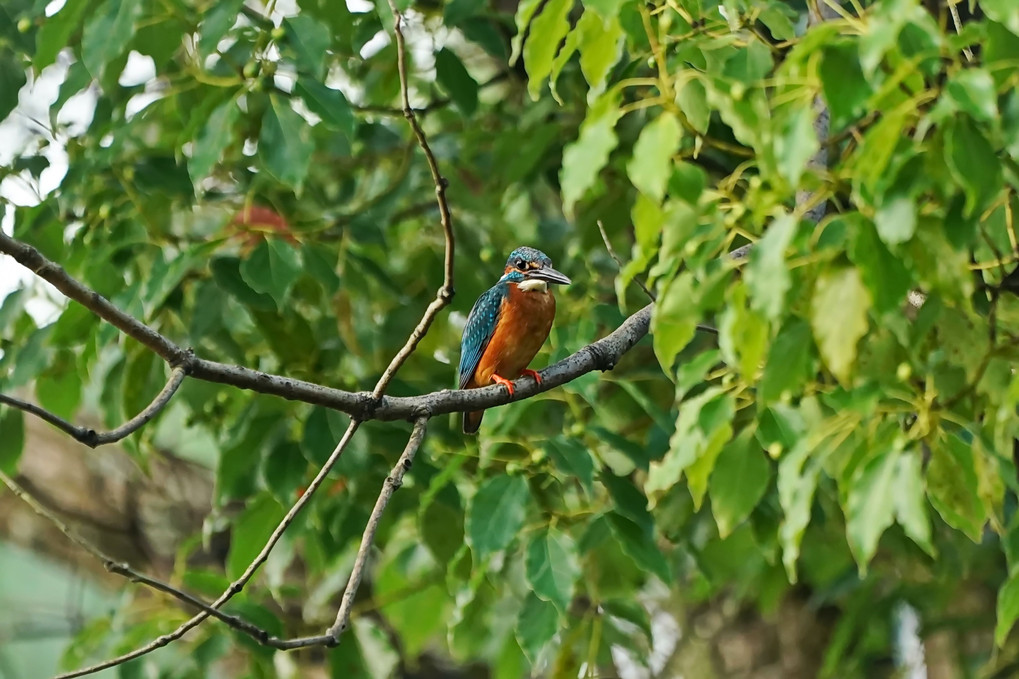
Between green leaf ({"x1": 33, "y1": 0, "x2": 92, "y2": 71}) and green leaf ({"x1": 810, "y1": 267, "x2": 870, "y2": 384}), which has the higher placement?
green leaf ({"x1": 33, "y1": 0, "x2": 92, "y2": 71})

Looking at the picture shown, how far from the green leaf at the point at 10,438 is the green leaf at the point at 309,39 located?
1.30 m

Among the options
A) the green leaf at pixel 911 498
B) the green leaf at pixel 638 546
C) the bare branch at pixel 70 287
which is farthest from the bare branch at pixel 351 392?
the green leaf at pixel 911 498

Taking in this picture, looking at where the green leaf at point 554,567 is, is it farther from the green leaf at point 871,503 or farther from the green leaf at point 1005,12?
the green leaf at point 1005,12

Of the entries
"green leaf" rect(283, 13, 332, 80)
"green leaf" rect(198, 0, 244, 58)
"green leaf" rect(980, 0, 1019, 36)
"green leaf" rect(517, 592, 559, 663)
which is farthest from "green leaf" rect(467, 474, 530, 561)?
"green leaf" rect(980, 0, 1019, 36)

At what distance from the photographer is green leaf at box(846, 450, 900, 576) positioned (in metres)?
1.80

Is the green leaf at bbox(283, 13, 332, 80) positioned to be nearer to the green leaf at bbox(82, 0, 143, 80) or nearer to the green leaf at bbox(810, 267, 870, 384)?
the green leaf at bbox(82, 0, 143, 80)

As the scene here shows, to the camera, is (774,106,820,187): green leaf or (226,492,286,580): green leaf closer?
(774,106,820,187): green leaf

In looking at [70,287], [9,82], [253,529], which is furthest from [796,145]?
[9,82]

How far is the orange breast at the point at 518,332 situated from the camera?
3.40 meters

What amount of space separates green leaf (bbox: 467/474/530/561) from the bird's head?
783mm

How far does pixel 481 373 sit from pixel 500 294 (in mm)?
252

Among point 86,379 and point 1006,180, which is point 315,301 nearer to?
point 86,379

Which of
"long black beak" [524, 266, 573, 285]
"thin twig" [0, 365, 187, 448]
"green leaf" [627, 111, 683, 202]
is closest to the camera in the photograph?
"thin twig" [0, 365, 187, 448]

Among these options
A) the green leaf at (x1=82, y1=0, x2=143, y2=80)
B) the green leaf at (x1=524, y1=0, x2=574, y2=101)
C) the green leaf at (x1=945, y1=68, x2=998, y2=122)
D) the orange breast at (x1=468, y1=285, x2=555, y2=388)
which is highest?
the green leaf at (x1=82, y1=0, x2=143, y2=80)
